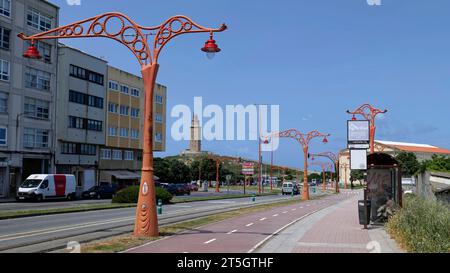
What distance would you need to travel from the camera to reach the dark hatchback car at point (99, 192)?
5328 centimetres

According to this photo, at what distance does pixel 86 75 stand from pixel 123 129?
10.7 metres

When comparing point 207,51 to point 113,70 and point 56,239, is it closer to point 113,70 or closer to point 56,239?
point 56,239

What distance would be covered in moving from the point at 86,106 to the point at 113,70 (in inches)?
326

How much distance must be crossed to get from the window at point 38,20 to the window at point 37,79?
4.56 m

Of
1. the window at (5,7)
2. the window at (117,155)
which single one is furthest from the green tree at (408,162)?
the window at (5,7)

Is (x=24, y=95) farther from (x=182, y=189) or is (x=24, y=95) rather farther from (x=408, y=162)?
(x=408, y=162)

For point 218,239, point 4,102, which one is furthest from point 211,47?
point 4,102

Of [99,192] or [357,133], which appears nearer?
[357,133]

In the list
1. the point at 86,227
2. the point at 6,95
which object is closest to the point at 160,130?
the point at 6,95

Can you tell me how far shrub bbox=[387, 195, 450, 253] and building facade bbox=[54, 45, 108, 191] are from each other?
4595 cm

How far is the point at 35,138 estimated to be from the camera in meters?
54.3

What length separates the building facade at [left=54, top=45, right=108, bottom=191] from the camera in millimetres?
58406

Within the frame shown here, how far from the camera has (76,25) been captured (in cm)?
1681

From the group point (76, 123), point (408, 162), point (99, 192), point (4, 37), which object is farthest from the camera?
point (408, 162)
